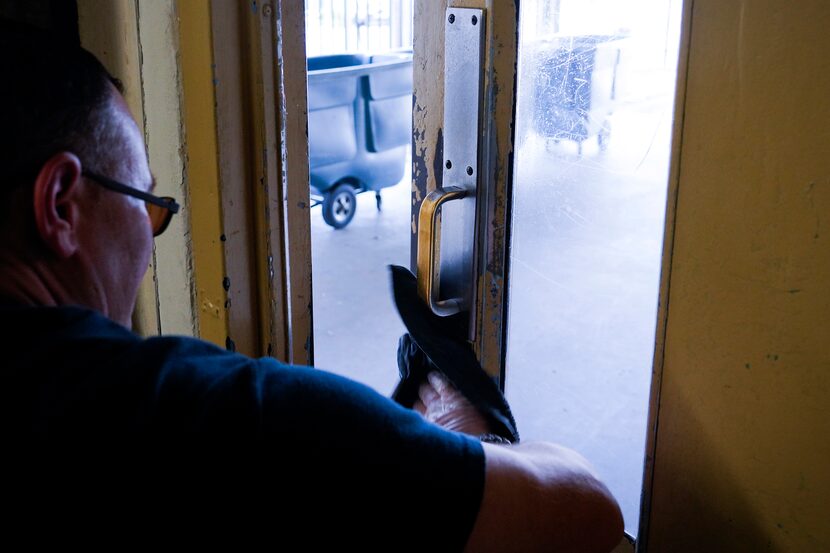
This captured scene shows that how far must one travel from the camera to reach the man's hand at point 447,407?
3.38 ft

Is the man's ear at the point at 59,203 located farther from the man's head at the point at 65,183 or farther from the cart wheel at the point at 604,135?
the cart wheel at the point at 604,135

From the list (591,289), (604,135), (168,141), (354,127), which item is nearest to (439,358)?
(591,289)

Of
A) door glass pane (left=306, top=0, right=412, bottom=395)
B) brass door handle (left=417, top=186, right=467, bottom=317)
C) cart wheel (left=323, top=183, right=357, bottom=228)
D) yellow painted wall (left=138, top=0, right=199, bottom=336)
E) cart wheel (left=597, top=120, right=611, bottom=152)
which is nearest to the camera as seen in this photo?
cart wheel (left=597, top=120, right=611, bottom=152)

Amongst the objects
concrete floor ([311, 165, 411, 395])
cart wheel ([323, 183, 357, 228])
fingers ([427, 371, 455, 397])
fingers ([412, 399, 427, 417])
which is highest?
fingers ([427, 371, 455, 397])

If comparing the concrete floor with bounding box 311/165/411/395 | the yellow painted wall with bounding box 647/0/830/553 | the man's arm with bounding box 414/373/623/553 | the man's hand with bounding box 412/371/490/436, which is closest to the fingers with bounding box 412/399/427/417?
the man's hand with bounding box 412/371/490/436

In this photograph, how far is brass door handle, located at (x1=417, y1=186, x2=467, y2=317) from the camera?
3.58 ft

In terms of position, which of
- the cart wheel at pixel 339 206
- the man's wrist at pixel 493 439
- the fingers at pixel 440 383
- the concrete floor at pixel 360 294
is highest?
the fingers at pixel 440 383

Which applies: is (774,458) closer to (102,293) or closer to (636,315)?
(636,315)

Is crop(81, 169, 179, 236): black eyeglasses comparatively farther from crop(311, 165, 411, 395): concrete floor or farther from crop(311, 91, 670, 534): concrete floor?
crop(311, 165, 411, 395): concrete floor

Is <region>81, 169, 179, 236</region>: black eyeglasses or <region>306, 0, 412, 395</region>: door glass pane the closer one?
<region>81, 169, 179, 236</region>: black eyeglasses

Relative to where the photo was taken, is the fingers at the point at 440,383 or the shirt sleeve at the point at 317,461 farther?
the fingers at the point at 440,383

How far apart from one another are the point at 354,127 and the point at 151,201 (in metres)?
4.21

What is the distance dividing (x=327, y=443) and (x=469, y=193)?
0.50m

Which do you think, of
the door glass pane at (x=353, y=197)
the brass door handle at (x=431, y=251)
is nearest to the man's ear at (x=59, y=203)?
the brass door handle at (x=431, y=251)
